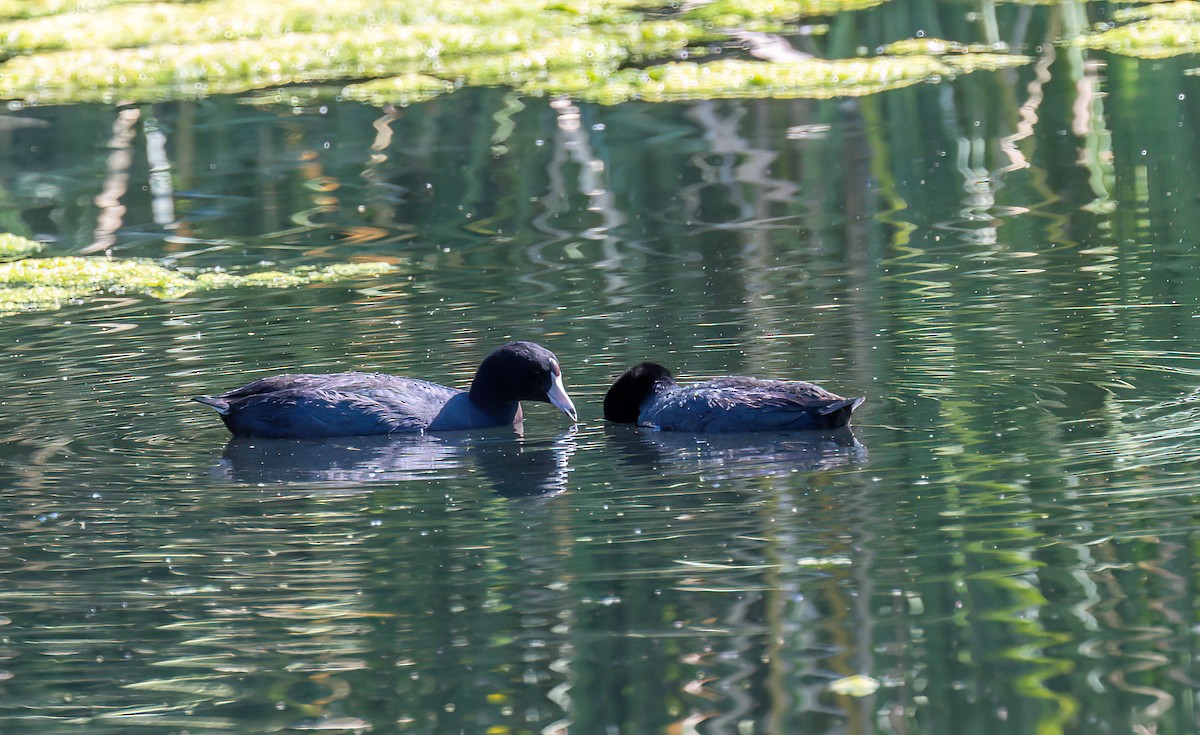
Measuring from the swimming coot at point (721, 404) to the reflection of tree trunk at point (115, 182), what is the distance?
6.74 meters

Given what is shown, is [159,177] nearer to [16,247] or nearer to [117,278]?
[16,247]

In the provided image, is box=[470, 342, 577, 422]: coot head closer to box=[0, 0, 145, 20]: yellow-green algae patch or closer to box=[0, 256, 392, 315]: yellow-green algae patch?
box=[0, 256, 392, 315]: yellow-green algae patch

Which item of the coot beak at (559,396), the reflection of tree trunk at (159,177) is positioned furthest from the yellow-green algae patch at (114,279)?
the coot beak at (559,396)

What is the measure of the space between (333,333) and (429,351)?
814 millimetres

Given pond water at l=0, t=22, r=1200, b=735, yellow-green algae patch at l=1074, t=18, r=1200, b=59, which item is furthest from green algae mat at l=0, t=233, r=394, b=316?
yellow-green algae patch at l=1074, t=18, r=1200, b=59

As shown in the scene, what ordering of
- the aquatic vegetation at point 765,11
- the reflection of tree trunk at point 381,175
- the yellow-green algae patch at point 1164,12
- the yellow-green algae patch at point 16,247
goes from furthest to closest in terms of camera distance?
the aquatic vegetation at point 765,11, the yellow-green algae patch at point 1164,12, the reflection of tree trunk at point 381,175, the yellow-green algae patch at point 16,247

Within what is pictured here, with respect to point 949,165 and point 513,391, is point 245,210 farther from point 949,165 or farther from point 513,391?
point 513,391

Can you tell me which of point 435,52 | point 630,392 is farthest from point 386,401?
point 435,52

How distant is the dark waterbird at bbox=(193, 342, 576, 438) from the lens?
334 inches

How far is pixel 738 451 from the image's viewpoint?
7750mm

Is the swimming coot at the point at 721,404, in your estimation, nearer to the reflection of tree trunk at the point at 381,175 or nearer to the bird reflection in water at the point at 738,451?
the bird reflection in water at the point at 738,451

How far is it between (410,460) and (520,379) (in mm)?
797

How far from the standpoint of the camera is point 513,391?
8.53 metres

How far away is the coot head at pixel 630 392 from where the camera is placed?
8.44m
